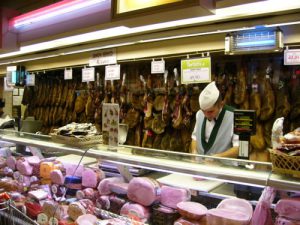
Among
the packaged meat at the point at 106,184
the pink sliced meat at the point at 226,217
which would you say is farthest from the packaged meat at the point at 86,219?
the pink sliced meat at the point at 226,217

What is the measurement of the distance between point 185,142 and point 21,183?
2.32 meters

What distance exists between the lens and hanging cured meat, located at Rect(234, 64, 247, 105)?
3.91 m

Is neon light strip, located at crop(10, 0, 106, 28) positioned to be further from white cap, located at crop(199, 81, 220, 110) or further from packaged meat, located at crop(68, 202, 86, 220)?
packaged meat, located at crop(68, 202, 86, 220)

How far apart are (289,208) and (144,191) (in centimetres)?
91

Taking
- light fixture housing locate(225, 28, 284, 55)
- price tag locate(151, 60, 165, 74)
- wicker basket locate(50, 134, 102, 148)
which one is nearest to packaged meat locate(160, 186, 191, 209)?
wicker basket locate(50, 134, 102, 148)

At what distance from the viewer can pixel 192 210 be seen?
1815 millimetres

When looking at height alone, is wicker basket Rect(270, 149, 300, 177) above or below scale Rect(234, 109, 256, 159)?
below

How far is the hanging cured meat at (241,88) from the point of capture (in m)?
3.91

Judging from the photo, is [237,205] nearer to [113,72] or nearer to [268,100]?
[268,100]

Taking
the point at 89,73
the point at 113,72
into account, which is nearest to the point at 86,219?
the point at 113,72

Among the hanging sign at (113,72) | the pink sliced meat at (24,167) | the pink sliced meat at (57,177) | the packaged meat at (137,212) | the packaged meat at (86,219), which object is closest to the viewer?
the packaged meat at (137,212)

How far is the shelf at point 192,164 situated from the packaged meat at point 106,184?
0.23m

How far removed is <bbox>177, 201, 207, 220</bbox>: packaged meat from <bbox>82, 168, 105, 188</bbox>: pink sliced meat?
775mm

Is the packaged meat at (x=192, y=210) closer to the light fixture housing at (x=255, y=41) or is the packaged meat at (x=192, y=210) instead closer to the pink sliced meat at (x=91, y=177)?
the pink sliced meat at (x=91, y=177)
